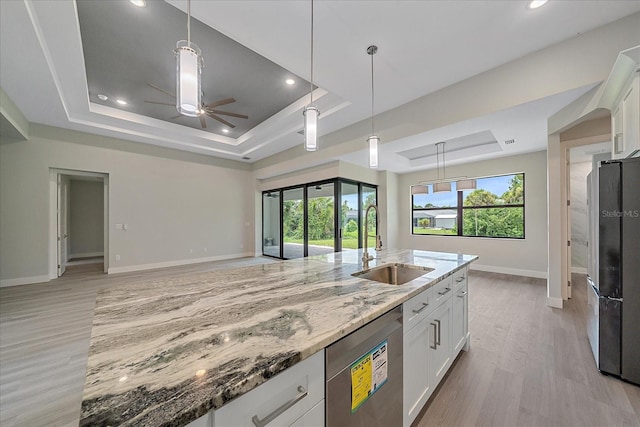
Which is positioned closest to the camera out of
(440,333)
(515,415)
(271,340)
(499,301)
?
(271,340)

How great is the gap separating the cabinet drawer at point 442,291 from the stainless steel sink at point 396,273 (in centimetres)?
16

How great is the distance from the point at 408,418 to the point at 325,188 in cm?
487

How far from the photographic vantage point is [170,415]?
49cm

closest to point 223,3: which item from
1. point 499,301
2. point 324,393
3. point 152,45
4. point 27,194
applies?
point 152,45

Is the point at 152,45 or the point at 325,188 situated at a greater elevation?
the point at 152,45

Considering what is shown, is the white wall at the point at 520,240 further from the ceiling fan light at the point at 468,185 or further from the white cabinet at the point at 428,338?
the white cabinet at the point at 428,338

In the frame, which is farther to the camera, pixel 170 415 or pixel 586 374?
pixel 586 374

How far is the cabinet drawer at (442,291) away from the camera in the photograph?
5.27 feet

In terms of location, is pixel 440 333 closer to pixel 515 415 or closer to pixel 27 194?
pixel 515 415

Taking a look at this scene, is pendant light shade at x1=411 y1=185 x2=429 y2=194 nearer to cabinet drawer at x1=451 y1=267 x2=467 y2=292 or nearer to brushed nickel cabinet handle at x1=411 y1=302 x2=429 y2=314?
cabinet drawer at x1=451 y1=267 x2=467 y2=292

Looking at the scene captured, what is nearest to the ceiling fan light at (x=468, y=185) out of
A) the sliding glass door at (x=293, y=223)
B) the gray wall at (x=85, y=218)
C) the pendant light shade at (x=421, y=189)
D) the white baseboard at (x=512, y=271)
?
the pendant light shade at (x=421, y=189)

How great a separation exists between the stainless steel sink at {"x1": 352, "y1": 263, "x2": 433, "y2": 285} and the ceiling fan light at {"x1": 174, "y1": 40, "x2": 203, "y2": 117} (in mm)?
1673

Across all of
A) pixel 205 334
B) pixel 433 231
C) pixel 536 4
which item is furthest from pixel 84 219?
pixel 536 4

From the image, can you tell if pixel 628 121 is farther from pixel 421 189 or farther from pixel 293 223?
pixel 293 223
